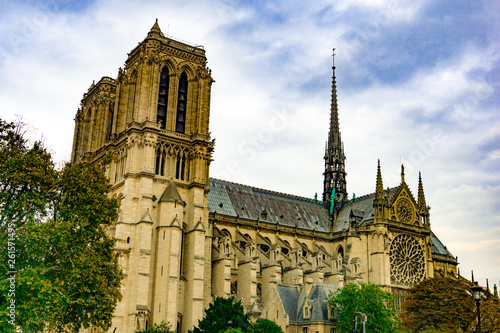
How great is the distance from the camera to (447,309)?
61.0 meters

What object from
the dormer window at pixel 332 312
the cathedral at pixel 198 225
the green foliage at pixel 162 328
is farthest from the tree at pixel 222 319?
the dormer window at pixel 332 312

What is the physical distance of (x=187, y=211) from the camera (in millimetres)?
62938

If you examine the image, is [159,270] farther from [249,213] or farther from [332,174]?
[332,174]

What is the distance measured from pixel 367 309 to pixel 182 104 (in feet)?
98.5

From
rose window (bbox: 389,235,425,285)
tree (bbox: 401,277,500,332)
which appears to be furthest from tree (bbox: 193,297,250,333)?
rose window (bbox: 389,235,425,285)

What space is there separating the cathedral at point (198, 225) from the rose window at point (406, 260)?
19 centimetres

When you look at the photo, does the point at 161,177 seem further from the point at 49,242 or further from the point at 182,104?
the point at 49,242

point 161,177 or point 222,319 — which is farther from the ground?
point 161,177

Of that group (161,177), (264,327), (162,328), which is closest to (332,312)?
(264,327)

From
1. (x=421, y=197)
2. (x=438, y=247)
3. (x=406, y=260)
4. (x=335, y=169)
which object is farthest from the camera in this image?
(x=438, y=247)

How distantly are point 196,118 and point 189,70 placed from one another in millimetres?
6228

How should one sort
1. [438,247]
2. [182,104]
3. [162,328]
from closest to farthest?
[162,328] < [182,104] < [438,247]

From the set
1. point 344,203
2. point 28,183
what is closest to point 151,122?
point 28,183

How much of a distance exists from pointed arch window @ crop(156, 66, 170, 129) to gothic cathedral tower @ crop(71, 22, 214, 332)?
110 millimetres
